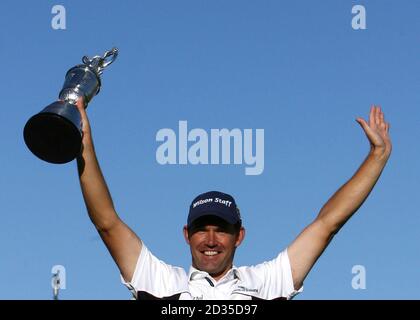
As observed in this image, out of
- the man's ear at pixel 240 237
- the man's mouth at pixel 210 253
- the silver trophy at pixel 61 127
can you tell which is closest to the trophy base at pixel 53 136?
the silver trophy at pixel 61 127

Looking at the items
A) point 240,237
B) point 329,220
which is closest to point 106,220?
point 240,237

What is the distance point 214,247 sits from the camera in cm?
757

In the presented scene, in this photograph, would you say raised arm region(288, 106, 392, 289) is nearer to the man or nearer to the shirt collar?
the man

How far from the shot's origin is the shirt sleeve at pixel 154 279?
749cm

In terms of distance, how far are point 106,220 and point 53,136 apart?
2.64 feet

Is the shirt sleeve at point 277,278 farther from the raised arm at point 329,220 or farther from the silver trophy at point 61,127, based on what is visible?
the silver trophy at point 61,127

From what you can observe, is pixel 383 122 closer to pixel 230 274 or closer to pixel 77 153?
pixel 230 274

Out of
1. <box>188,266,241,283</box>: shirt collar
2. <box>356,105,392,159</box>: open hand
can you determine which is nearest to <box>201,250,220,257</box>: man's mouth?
<box>188,266,241,283</box>: shirt collar

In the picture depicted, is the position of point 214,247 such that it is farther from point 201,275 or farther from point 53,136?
point 53,136

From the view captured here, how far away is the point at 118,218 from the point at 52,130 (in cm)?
83
